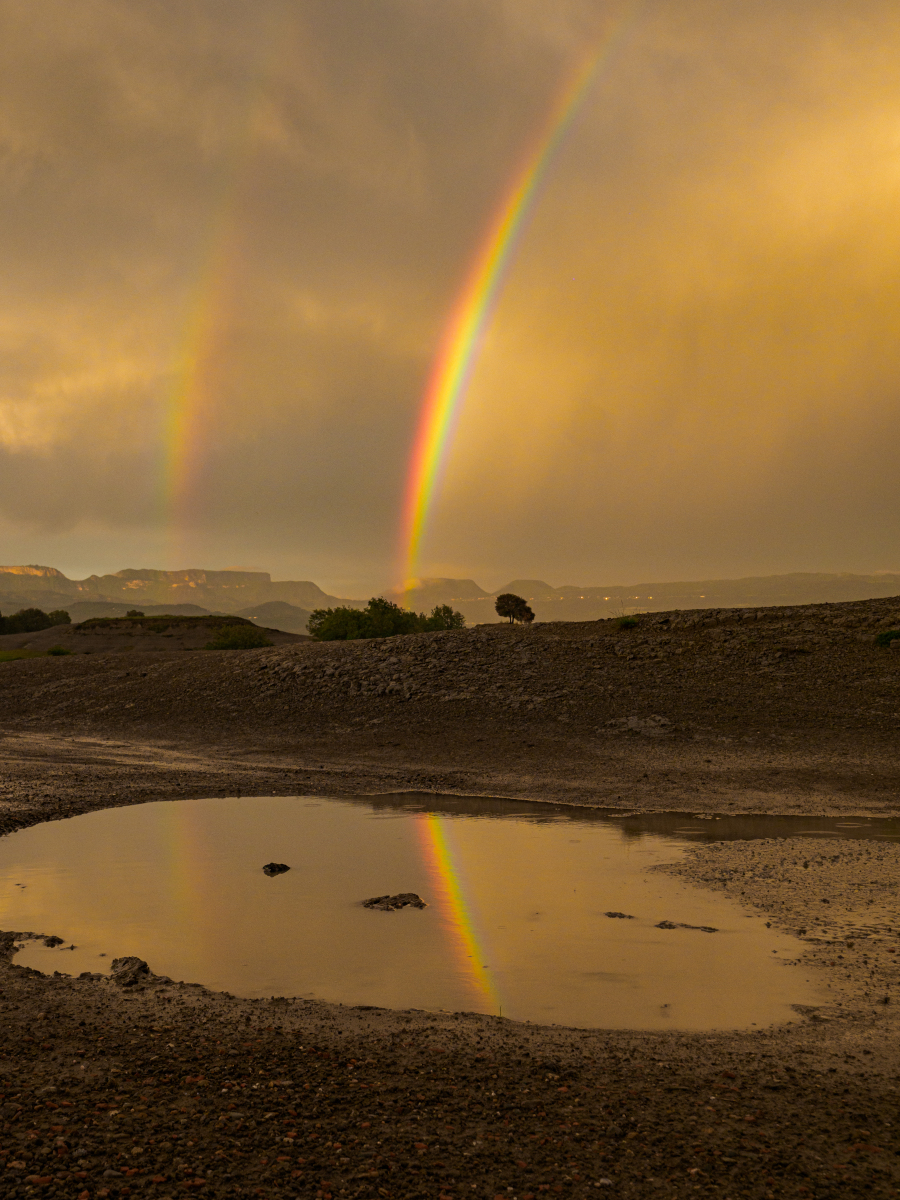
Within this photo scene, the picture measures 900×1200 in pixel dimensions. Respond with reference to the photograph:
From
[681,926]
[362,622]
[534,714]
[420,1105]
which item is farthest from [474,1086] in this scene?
[362,622]

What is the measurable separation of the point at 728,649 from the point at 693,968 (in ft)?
92.9

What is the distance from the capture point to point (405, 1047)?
6957 millimetres

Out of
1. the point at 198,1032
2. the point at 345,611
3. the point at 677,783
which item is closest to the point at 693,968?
the point at 198,1032

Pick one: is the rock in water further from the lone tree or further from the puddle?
the lone tree

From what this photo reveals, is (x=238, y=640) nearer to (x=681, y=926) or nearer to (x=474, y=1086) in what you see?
(x=681, y=926)

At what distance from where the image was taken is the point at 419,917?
10914 millimetres

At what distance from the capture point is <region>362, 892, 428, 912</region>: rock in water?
11391 mm

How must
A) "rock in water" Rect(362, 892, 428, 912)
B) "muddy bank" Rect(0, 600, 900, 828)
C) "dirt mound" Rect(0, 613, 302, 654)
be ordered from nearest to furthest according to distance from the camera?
1. "rock in water" Rect(362, 892, 428, 912)
2. "muddy bank" Rect(0, 600, 900, 828)
3. "dirt mound" Rect(0, 613, 302, 654)

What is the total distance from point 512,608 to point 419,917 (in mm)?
63331

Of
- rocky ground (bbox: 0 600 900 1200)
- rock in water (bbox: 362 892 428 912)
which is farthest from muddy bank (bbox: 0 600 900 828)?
rock in water (bbox: 362 892 428 912)

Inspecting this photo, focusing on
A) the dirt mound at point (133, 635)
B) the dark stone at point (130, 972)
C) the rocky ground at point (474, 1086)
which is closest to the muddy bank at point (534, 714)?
the rocky ground at point (474, 1086)

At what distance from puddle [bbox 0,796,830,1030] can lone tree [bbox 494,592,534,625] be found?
→ 5562cm

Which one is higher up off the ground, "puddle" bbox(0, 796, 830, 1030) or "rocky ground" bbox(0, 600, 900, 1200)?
"rocky ground" bbox(0, 600, 900, 1200)

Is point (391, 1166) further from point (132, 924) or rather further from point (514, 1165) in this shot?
point (132, 924)
